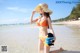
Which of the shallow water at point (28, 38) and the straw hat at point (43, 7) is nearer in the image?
the straw hat at point (43, 7)

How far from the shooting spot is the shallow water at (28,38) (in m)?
1.95

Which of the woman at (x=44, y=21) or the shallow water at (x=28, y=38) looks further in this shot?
the shallow water at (x=28, y=38)

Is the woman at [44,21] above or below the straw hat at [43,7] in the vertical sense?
below

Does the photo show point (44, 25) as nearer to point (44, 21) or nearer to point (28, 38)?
point (44, 21)

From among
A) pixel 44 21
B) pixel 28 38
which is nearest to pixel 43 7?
pixel 44 21

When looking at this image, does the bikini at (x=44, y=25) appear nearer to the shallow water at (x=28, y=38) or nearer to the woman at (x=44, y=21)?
the woman at (x=44, y=21)

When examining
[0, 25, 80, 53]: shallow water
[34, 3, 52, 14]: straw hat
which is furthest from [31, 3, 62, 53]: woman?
[0, 25, 80, 53]: shallow water

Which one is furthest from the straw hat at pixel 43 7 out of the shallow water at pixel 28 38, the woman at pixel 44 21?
the shallow water at pixel 28 38

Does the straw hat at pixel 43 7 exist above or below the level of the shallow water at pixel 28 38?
above

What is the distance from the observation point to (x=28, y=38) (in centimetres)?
202

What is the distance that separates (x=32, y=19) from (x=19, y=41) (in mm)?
316

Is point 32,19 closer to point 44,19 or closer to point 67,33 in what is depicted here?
point 44,19

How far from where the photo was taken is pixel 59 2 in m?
1.90

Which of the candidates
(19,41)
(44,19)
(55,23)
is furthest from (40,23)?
(19,41)
